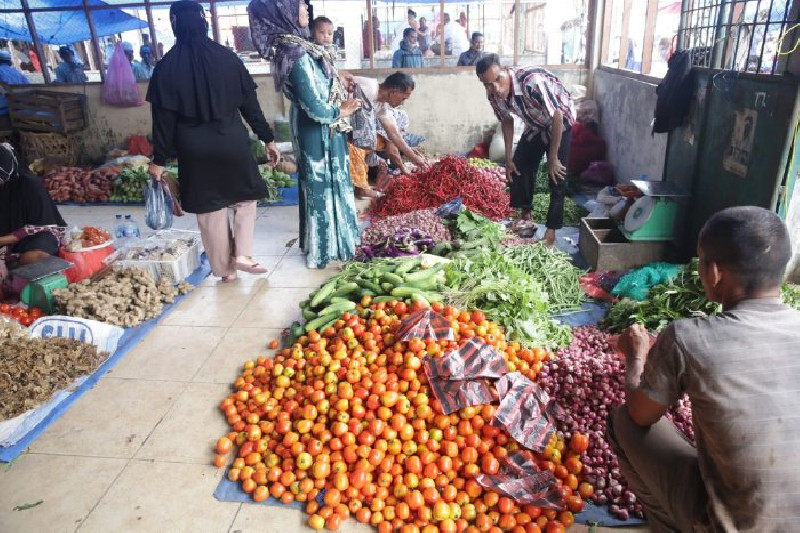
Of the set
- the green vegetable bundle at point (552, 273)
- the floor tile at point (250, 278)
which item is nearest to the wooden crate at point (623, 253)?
the green vegetable bundle at point (552, 273)

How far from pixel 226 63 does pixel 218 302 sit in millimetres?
1787

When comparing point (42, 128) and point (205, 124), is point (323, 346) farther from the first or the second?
point (42, 128)

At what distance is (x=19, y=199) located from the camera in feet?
14.3

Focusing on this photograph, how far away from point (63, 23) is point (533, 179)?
8576 millimetres

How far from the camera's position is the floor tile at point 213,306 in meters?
4.04

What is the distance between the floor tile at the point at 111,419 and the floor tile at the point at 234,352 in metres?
0.19

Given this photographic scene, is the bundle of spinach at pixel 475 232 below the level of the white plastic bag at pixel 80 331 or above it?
above

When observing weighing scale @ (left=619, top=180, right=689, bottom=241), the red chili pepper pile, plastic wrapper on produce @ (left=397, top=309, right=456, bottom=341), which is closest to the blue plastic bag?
the red chili pepper pile

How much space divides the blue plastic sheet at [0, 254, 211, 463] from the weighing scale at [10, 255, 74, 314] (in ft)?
2.33

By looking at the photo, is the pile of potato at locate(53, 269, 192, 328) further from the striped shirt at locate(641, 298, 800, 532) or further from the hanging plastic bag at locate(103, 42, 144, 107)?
the hanging plastic bag at locate(103, 42, 144, 107)

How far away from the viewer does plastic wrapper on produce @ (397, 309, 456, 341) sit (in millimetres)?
2846

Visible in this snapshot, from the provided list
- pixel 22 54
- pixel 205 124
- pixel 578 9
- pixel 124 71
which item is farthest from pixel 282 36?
pixel 22 54

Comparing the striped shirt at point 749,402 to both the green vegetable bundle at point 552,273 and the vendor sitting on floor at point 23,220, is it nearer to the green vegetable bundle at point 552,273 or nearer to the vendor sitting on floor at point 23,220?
the green vegetable bundle at point 552,273

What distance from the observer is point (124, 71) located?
28.7ft
